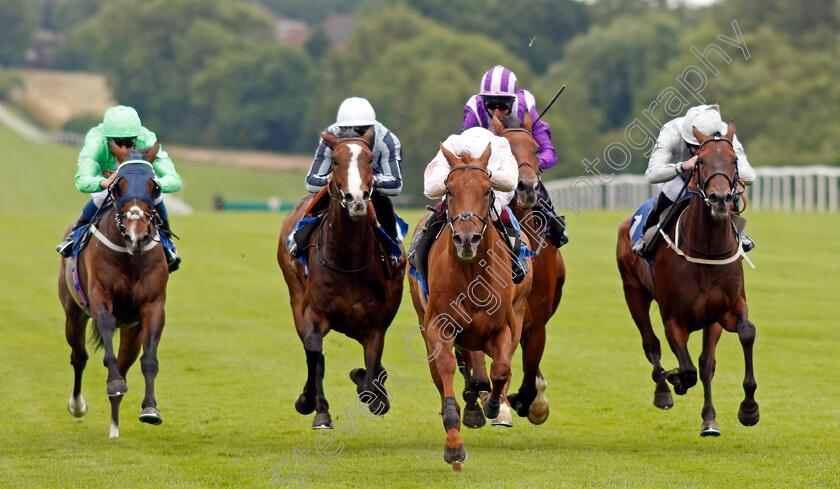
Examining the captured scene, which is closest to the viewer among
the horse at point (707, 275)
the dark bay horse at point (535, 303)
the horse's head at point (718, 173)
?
the horse's head at point (718, 173)

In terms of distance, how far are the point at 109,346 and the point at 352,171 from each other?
2.19 metres

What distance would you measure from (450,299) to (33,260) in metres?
17.5

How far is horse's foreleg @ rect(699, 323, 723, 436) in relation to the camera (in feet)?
29.2

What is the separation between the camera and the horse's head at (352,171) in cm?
837

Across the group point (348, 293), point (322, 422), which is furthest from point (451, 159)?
point (322, 422)

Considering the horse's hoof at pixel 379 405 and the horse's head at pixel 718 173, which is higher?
the horse's head at pixel 718 173

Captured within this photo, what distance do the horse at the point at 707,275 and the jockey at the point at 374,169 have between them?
6.72ft

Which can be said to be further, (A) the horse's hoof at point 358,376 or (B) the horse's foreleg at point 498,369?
(A) the horse's hoof at point 358,376

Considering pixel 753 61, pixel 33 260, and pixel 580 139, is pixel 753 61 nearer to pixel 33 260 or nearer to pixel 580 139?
pixel 580 139

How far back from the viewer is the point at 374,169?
30.5ft

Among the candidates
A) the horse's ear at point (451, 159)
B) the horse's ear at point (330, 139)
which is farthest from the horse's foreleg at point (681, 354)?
the horse's ear at point (330, 139)

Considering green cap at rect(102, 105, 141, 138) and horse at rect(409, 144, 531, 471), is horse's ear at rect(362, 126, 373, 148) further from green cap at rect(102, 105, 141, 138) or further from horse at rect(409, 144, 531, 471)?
green cap at rect(102, 105, 141, 138)

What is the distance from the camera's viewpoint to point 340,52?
3305 inches

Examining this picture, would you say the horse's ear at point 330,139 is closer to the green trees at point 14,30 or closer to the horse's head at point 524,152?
the horse's head at point 524,152
